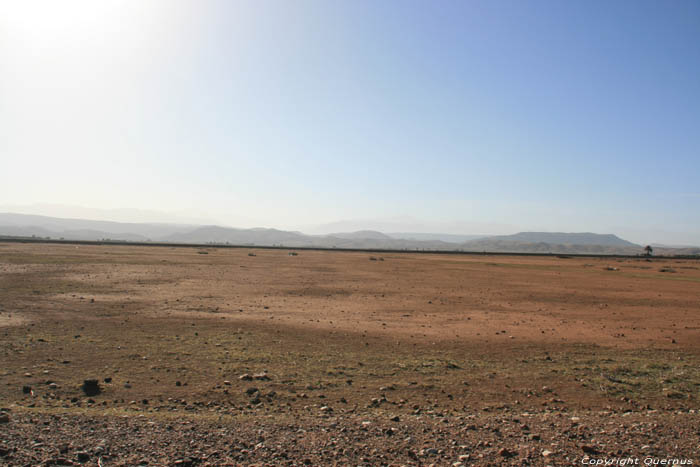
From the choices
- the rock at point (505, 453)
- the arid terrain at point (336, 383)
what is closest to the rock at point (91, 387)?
the arid terrain at point (336, 383)

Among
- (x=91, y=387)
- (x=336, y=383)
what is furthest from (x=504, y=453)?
(x=91, y=387)

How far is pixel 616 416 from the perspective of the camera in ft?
26.7

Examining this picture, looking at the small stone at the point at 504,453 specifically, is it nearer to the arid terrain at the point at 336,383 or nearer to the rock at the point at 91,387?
the arid terrain at the point at 336,383

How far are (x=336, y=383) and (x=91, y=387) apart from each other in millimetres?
5231

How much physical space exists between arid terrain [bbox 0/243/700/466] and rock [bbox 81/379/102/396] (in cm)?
16

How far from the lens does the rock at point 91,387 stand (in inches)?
343

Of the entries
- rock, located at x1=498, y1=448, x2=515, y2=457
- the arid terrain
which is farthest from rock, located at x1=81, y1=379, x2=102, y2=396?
rock, located at x1=498, y1=448, x2=515, y2=457

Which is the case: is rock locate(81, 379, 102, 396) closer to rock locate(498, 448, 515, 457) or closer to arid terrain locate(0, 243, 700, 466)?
arid terrain locate(0, 243, 700, 466)

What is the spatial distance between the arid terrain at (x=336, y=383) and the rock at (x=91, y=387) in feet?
0.54

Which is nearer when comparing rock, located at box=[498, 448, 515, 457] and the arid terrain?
rock, located at box=[498, 448, 515, 457]

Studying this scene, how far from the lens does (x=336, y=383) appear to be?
9883mm

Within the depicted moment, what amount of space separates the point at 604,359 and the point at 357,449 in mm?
9788

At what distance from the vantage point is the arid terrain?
6348mm

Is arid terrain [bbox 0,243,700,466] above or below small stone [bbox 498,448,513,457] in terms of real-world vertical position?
below
